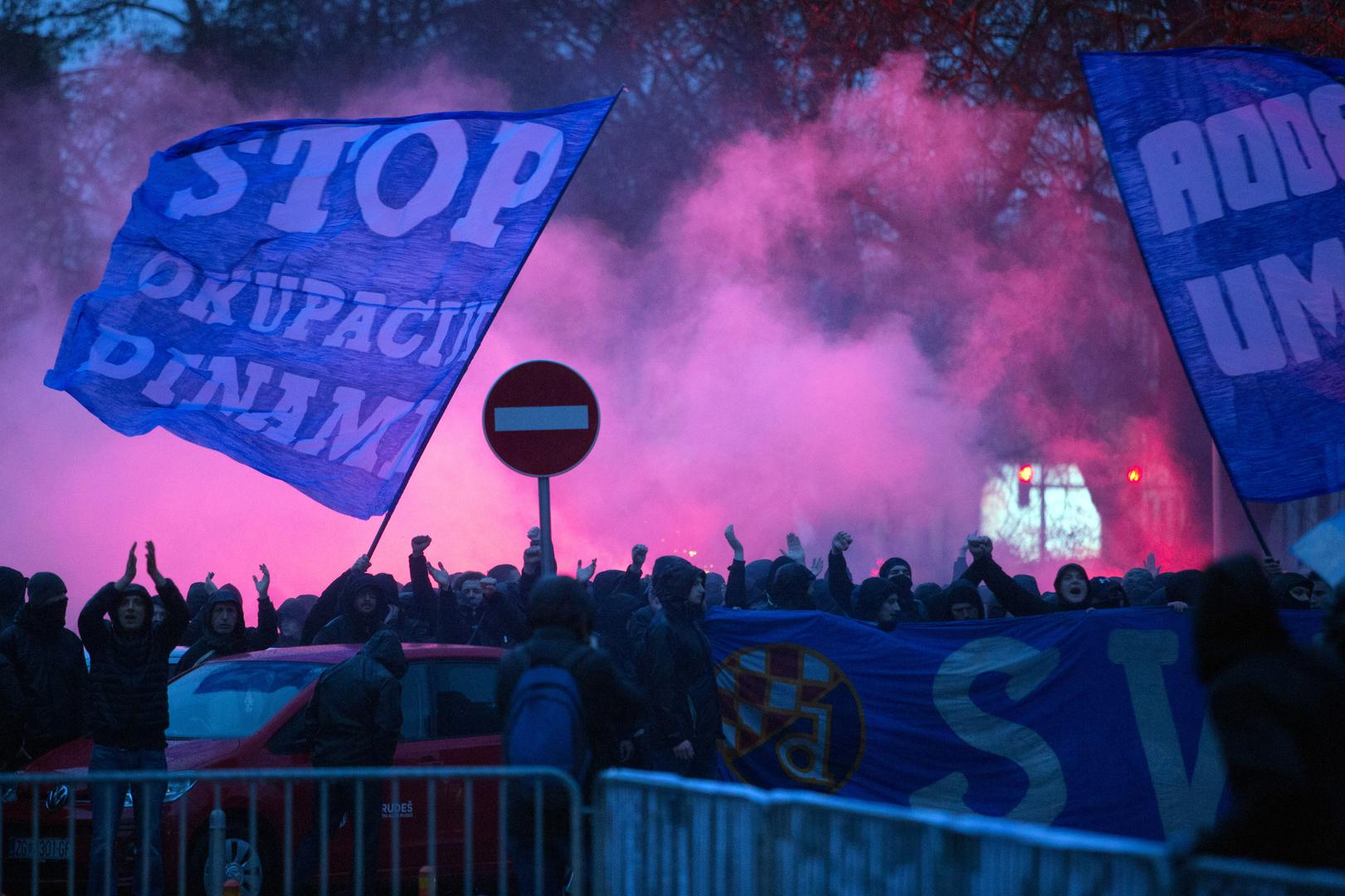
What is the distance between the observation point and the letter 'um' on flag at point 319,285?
7.78m

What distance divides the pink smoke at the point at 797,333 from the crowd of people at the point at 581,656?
9.82 metres

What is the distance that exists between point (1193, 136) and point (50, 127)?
17700mm

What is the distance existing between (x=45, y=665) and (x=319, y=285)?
2424mm

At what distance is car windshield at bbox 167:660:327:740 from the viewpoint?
7.87 metres

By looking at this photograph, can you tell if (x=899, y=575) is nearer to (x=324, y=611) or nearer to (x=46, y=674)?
(x=324, y=611)

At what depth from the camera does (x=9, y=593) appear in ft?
30.3

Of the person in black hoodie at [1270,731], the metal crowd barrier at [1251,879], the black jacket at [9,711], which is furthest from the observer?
the black jacket at [9,711]

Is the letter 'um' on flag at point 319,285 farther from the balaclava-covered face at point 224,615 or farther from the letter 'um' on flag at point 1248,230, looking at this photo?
the letter 'um' on flag at point 1248,230

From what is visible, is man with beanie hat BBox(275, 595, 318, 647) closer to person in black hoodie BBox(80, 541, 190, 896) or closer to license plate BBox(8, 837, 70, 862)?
person in black hoodie BBox(80, 541, 190, 896)

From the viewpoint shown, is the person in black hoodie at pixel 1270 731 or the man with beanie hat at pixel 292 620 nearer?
the person in black hoodie at pixel 1270 731

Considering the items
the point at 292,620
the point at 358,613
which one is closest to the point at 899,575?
the point at 358,613

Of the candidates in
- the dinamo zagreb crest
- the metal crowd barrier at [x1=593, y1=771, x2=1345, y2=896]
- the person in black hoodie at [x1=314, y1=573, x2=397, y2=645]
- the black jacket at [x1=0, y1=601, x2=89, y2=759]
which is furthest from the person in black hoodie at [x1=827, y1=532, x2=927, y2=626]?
the metal crowd barrier at [x1=593, y1=771, x2=1345, y2=896]

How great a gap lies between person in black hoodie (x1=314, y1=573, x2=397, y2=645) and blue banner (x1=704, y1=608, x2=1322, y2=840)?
2174mm

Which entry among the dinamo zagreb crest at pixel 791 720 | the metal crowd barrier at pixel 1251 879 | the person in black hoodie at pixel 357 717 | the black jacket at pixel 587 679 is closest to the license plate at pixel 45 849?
the person in black hoodie at pixel 357 717
